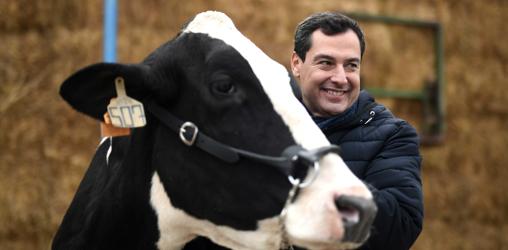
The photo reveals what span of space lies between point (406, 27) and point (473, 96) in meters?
1.18

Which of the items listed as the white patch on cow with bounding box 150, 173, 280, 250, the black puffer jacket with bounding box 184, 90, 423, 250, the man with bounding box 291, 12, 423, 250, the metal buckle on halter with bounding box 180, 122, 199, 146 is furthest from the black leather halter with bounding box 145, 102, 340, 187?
the man with bounding box 291, 12, 423, 250

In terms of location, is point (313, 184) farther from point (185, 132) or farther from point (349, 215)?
point (185, 132)

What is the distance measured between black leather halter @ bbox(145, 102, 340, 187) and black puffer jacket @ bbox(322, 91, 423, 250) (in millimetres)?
360

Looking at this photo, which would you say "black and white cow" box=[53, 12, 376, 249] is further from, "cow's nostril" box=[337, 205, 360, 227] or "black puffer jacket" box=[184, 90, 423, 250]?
"black puffer jacket" box=[184, 90, 423, 250]

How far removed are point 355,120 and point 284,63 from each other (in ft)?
14.4

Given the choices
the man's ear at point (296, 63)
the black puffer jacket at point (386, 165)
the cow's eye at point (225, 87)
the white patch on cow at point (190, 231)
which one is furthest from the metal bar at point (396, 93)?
the cow's eye at point (225, 87)

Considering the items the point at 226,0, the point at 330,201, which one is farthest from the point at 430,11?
the point at 330,201

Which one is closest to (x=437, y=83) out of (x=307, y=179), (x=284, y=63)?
(x=284, y=63)

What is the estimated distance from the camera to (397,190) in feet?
10.1

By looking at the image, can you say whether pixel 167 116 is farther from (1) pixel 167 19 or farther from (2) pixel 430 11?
(2) pixel 430 11

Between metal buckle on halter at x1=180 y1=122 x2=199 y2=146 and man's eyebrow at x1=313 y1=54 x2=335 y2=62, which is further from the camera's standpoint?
man's eyebrow at x1=313 y1=54 x2=335 y2=62

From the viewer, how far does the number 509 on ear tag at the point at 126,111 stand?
3.01m

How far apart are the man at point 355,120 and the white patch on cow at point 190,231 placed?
44 centimetres

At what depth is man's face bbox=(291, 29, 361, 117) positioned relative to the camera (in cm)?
331
